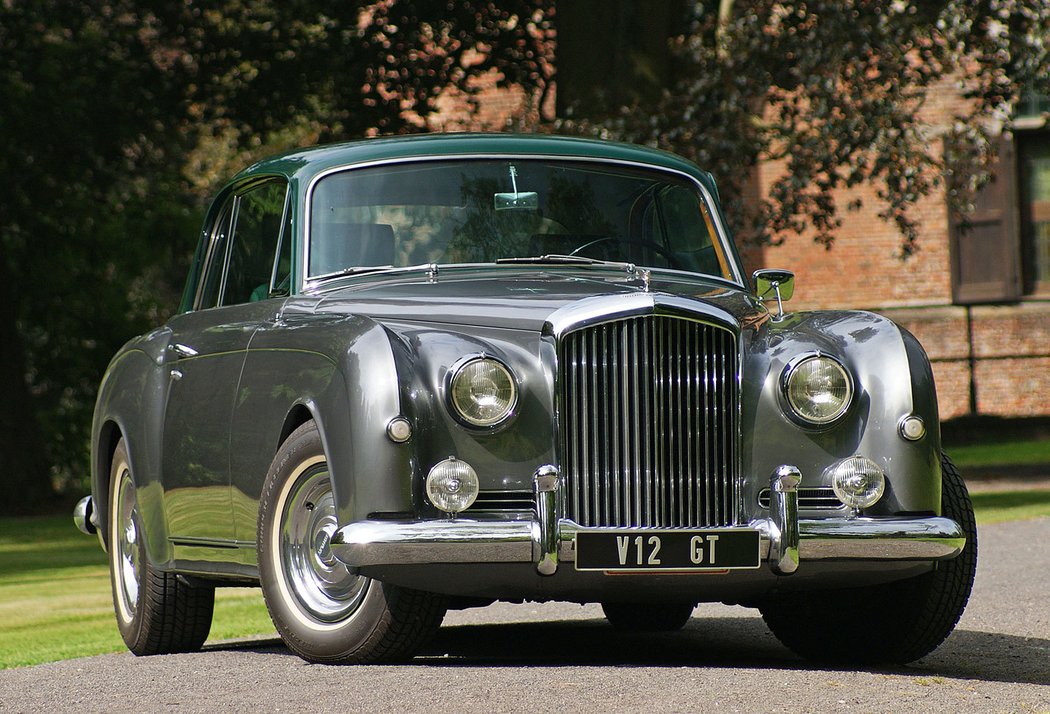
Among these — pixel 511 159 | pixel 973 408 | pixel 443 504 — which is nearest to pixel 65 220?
pixel 973 408

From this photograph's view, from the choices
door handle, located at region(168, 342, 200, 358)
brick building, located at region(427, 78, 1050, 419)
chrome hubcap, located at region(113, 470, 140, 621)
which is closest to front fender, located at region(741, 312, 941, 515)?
door handle, located at region(168, 342, 200, 358)

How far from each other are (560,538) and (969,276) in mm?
23464

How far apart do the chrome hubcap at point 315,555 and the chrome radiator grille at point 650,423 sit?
30.6 inches

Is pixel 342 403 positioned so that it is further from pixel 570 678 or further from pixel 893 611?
pixel 893 611

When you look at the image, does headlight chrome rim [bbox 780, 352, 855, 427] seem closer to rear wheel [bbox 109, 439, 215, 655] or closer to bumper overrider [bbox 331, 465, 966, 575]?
bumper overrider [bbox 331, 465, 966, 575]

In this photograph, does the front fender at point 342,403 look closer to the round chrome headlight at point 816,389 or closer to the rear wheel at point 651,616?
the round chrome headlight at point 816,389

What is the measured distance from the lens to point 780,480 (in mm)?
5797

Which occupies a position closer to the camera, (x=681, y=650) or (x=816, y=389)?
(x=816, y=389)

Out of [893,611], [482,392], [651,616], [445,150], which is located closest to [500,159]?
[445,150]

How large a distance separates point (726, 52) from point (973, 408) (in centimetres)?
1083

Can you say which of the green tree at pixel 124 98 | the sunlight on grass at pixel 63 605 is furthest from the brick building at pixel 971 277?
the sunlight on grass at pixel 63 605

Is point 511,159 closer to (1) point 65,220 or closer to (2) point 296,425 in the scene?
(2) point 296,425

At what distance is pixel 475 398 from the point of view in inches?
224

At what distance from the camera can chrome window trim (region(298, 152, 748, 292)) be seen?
22.5ft
